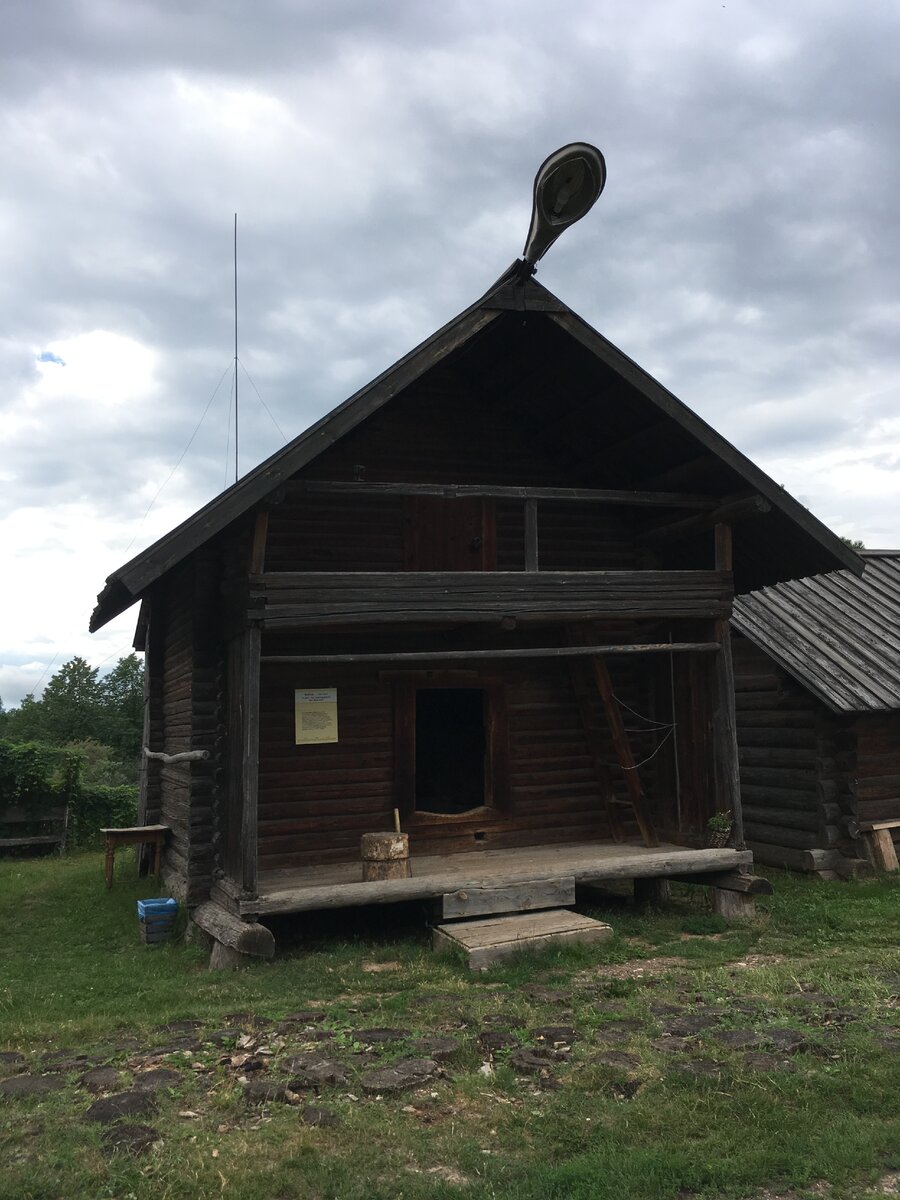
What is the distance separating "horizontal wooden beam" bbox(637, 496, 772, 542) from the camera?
397 inches

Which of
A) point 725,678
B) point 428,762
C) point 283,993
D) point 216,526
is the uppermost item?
point 216,526

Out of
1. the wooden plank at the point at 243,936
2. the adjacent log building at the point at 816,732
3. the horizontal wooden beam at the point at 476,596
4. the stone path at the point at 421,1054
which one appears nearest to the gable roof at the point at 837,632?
the adjacent log building at the point at 816,732

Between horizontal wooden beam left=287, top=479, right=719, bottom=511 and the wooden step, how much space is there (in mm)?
4112

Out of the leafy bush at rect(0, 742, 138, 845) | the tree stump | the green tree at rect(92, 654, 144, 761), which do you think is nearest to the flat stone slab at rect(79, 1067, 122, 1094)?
the tree stump

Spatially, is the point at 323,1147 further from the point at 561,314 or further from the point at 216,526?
the point at 561,314

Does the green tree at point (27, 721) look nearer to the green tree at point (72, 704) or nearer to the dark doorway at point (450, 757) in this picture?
the green tree at point (72, 704)

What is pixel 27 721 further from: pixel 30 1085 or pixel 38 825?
pixel 30 1085

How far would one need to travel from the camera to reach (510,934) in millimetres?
8641

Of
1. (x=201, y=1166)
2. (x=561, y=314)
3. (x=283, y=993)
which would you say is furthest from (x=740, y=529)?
(x=201, y=1166)

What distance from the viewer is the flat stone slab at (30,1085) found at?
5391 millimetres

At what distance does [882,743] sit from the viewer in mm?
13719

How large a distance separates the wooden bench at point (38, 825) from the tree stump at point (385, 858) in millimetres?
11588

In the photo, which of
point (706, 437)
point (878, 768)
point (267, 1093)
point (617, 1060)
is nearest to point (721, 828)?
point (706, 437)

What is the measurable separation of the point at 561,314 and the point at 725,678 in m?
4.33
